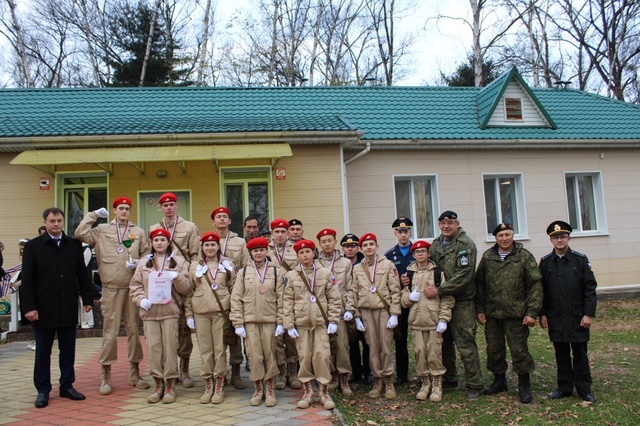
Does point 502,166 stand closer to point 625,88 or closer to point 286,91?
point 286,91

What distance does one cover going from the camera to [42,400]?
6.02 metres

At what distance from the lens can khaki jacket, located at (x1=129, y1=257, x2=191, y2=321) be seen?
6191 millimetres

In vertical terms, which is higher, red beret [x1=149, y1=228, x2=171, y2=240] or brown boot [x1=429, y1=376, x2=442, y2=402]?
red beret [x1=149, y1=228, x2=171, y2=240]

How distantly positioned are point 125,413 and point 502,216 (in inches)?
443

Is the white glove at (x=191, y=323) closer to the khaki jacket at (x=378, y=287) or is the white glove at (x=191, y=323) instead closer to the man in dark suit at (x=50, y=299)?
the man in dark suit at (x=50, y=299)

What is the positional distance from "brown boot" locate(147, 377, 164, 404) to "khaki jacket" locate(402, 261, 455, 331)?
9.39 ft

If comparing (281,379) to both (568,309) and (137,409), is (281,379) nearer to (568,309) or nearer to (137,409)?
(137,409)

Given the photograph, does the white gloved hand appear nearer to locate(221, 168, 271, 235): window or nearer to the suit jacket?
the suit jacket

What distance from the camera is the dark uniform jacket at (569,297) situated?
19.6 feet

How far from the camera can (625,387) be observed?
6504 mm

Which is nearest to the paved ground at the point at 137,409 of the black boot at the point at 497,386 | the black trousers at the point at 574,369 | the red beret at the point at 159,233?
the red beret at the point at 159,233

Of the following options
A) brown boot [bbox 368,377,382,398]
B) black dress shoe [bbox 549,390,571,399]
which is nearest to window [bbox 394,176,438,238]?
brown boot [bbox 368,377,382,398]

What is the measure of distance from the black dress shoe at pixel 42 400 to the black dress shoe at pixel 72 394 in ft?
0.66

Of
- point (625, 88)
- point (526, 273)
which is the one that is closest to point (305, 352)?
point (526, 273)
